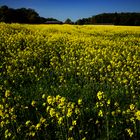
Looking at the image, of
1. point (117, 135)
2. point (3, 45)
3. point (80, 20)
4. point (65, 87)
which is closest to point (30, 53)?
point (3, 45)

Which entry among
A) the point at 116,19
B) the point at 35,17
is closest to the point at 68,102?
the point at 35,17

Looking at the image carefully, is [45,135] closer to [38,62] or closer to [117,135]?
[117,135]

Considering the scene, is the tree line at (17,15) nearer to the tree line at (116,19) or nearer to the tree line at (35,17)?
the tree line at (35,17)

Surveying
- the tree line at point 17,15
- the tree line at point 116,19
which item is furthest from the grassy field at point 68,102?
the tree line at point 116,19

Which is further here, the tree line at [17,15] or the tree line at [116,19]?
the tree line at [116,19]

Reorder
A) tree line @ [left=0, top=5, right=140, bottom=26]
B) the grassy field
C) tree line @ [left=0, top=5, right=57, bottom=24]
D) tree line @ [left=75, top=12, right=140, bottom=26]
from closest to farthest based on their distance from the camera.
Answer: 1. the grassy field
2. tree line @ [left=0, top=5, right=57, bottom=24]
3. tree line @ [left=0, top=5, right=140, bottom=26]
4. tree line @ [left=75, top=12, right=140, bottom=26]

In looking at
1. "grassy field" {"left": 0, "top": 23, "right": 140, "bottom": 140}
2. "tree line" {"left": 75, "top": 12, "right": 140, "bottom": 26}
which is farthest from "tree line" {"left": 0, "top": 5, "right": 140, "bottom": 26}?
"grassy field" {"left": 0, "top": 23, "right": 140, "bottom": 140}

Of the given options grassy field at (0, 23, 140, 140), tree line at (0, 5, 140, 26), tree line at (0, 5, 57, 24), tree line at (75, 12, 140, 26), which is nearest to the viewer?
grassy field at (0, 23, 140, 140)

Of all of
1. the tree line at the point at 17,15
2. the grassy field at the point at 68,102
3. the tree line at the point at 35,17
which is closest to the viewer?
the grassy field at the point at 68,102

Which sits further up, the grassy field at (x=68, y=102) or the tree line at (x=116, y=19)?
the tree line at (x=116, y=19)

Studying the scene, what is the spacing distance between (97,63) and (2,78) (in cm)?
324

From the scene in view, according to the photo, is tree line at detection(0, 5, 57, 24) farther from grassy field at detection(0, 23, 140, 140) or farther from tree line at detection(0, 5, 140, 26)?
grassy field at detection(0, 23, 140, 140)

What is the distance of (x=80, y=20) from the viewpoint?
269 ft

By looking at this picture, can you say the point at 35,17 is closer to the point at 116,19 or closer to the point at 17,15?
the point at 17,15
